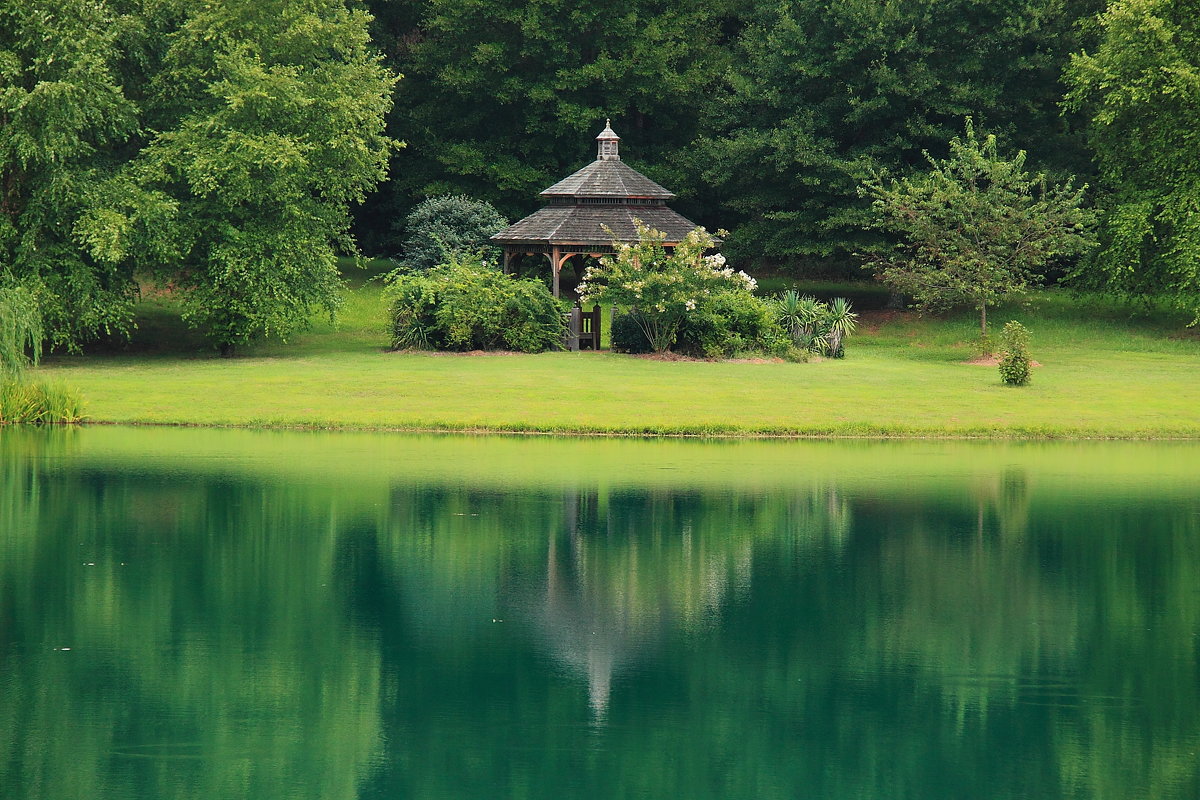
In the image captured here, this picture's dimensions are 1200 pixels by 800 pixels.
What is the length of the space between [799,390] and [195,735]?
74.0 feet

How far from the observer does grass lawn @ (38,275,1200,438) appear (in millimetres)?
28594

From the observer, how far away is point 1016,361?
109 feet

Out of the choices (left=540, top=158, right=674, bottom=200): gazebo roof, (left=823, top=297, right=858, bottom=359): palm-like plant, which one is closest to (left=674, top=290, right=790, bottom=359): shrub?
(left=823, top=297, right=858, bottom=359): palm-like plant

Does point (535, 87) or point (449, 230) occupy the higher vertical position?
point (535, 87)

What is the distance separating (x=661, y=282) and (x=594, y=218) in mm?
5318

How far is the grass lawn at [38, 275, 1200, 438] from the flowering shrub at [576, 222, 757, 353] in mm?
1357

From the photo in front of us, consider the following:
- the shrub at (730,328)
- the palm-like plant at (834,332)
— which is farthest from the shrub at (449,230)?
the palm-like plant at (834,332)

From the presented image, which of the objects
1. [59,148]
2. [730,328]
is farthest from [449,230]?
[59,148]

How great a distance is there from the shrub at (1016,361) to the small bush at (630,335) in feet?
32.3

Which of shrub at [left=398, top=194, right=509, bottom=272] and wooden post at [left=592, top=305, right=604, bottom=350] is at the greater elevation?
shrub at [left=398, top=194, right=509, bottom=272]

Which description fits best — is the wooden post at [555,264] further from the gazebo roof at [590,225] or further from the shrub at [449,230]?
the shrub at [449,230]

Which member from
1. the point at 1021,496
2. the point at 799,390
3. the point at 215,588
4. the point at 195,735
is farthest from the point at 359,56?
the point at 195,735

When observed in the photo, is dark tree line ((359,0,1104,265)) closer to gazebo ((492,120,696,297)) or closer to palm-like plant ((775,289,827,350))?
gazebo ((492,120,696,297))

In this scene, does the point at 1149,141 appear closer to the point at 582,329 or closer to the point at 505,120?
the point at 582,329
